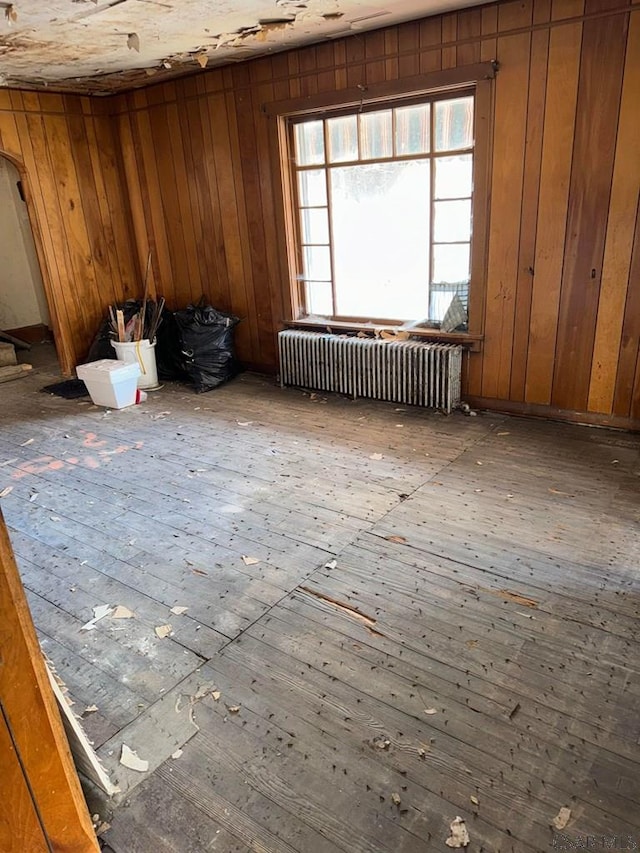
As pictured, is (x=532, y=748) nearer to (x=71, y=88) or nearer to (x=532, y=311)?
(x=532, y=311)

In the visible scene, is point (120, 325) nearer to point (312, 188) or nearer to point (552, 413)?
point (312, 188)

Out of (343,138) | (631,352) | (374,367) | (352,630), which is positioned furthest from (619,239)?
(352,630)

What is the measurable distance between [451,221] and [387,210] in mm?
554

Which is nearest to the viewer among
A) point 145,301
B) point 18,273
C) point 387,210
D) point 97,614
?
point 97,614

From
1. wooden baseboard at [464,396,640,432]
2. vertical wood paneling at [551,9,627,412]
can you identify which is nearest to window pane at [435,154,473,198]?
vertical wood paneling at [551,9,627,412]

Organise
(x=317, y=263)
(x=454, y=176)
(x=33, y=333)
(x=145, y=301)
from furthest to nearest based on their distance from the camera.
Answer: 1. (x=33, y=333)
2. (x=145, y=301)
3. (x=317, y=263)
4. (x=454, y=176)

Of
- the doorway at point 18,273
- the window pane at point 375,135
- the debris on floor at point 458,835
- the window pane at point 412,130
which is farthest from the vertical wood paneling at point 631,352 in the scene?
the doorway at point 18,273

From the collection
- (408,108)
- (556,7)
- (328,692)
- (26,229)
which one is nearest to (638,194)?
(556,7)

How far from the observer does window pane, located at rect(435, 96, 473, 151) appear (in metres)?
4.08

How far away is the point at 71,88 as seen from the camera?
5.51 m

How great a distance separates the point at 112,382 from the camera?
5.02 m

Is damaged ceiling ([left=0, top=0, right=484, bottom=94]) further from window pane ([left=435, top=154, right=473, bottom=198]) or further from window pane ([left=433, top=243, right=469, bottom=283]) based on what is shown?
window pane ([left=433, top=243, right=469, bottom=283])

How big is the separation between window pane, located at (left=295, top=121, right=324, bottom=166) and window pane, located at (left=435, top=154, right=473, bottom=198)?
1.09m

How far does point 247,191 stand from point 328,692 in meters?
4.50
